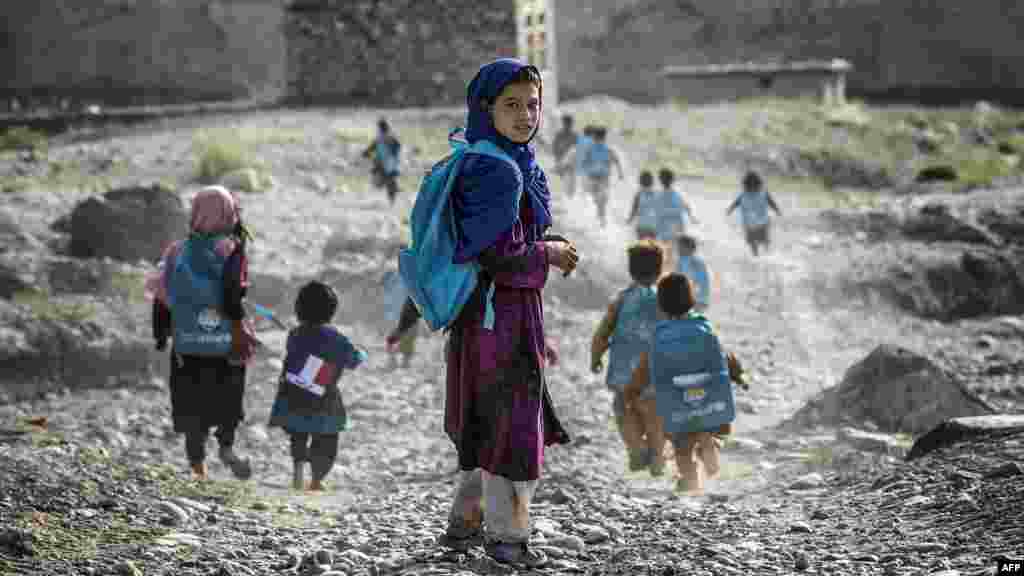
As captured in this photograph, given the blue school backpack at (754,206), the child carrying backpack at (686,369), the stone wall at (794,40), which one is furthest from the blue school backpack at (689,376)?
the stone wall at (794,40)

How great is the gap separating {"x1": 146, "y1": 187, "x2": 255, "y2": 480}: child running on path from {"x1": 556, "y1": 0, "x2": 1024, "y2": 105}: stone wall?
83.6 ft

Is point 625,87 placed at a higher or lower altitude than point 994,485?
higher

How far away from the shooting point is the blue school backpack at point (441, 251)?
525cm

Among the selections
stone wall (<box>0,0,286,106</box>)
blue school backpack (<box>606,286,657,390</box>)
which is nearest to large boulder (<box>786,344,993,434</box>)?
blue school backpack (<box>606,286,657,390</box>)

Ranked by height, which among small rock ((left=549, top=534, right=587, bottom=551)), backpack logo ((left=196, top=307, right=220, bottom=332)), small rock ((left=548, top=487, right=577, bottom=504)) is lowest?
small rock ((left=548, top=487, right=577, bottom=504))

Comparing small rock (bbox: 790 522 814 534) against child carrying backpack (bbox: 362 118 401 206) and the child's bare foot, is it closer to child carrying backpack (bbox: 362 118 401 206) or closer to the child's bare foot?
the child's bare foot

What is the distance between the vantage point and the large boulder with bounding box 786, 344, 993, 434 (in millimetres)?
9008

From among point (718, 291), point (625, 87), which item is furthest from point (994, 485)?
point (625, 87)

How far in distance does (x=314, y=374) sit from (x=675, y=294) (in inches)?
67.0

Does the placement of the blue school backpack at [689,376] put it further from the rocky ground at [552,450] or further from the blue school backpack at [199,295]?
the blue school backpack at [199,295]

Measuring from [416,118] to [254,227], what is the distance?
7415mm

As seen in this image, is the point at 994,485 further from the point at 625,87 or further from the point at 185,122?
the point at 625,87

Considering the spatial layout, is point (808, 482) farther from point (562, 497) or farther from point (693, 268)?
point (693, 268)

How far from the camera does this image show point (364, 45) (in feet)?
78.9
